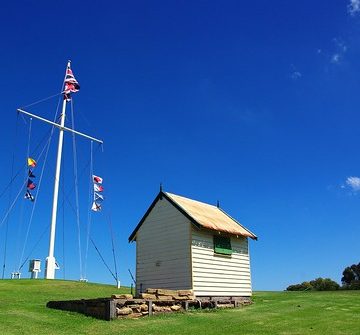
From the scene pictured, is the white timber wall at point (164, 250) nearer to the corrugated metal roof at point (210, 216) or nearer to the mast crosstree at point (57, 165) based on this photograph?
the corrugated metal roof at point (210, 216)

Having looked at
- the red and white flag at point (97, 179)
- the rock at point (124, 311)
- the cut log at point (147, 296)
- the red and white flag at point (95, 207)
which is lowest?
the rock at point (124, 311)

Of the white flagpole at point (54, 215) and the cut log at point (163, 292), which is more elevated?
the white flagpole at point (54, 215)

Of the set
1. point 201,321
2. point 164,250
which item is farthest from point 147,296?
point 164,250

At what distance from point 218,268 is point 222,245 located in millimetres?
1424

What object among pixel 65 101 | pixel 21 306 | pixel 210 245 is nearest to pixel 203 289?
pixel 210 245

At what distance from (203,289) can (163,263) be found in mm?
2729

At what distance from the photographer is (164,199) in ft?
87.3

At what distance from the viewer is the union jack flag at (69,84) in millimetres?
49125

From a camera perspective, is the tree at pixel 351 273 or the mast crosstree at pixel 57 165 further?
the tree at pixel 351 273

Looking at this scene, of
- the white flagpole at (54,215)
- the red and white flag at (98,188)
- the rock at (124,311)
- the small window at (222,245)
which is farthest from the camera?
the red and white flag at (98,188)

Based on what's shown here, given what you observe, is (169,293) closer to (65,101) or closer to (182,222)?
(182,222)

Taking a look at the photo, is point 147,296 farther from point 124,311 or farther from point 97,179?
point 97,179

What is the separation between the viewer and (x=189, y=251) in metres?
24.3

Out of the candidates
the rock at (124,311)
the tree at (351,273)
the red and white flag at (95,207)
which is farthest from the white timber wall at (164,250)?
the tree at (351,273)
